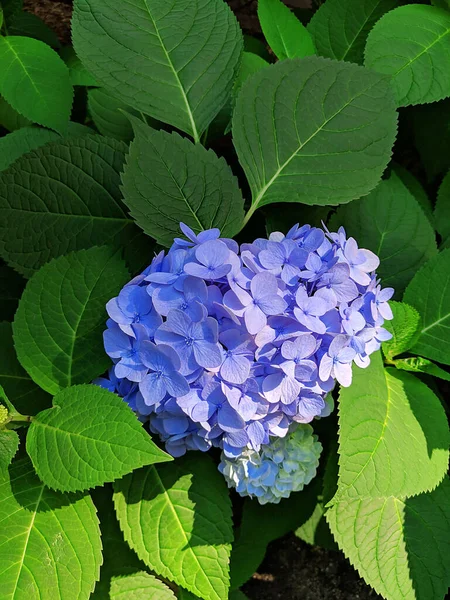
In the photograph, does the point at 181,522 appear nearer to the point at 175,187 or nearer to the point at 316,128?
the point at 175,187

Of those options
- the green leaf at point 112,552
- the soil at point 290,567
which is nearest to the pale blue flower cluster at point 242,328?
the green leaf at point 112,552

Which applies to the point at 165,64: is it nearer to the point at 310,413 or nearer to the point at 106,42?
the point at 106,42

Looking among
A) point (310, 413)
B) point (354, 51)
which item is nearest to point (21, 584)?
point (310, 413)

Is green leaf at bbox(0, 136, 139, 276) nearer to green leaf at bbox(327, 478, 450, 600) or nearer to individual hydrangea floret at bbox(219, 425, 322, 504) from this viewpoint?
individual hydrangea floret at bbox(219, 425, 322, 504)

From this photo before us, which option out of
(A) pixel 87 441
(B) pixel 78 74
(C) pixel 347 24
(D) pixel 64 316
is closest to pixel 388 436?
(A) pixel 87 441

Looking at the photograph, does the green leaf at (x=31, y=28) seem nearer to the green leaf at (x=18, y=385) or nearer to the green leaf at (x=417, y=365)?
the green leaf at (x=18, y=385)
